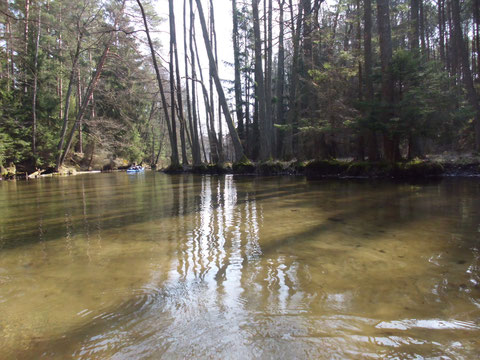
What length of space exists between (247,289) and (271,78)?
945 inches

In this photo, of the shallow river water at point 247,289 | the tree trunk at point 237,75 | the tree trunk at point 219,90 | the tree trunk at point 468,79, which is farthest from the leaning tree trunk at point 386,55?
the tree trunk at point 237,75

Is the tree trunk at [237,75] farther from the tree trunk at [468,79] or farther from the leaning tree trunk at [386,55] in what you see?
the tree trunk at [468,79]

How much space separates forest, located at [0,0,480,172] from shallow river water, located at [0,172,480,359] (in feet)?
20.9

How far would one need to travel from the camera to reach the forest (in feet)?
32.0

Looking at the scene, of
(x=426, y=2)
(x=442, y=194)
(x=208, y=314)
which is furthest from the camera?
Result: (x=426, y=2)

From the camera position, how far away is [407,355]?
4.75 feet

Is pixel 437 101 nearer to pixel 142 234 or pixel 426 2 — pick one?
pixel 142 234

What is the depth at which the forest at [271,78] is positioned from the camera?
9.76m

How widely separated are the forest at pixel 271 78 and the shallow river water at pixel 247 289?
6367 millimetres

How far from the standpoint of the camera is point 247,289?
2.23m

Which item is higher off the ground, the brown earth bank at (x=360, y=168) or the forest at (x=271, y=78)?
the forest at (x=271, y=78)

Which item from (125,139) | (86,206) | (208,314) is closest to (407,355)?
(208,314)

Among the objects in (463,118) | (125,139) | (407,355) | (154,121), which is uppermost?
(154,121)

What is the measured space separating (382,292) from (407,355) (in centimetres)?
68
